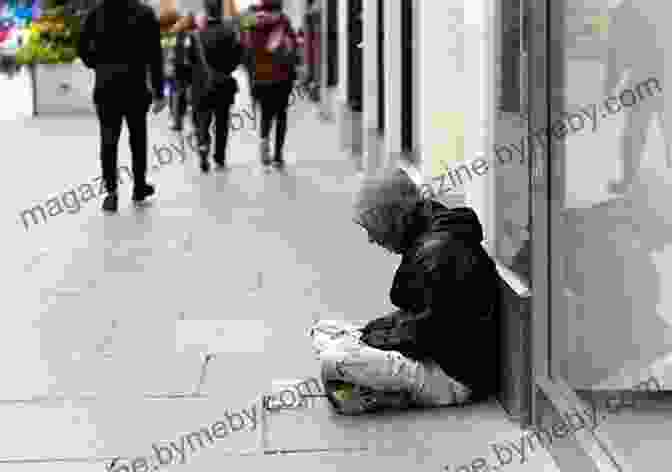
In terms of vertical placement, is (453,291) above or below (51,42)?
below

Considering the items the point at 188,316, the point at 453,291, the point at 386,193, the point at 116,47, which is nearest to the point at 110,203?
the point at 116,47

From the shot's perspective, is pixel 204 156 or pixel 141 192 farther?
pixel 204 156

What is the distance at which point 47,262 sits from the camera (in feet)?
35.8

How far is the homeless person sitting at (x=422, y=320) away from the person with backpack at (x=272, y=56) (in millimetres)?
9693

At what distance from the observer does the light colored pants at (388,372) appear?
21.3 feet

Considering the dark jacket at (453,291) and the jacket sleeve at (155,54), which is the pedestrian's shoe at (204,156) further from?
the dark jacket at (453,291)

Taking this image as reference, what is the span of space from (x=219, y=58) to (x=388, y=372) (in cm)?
993

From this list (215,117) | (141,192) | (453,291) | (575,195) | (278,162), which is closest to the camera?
(575,195)

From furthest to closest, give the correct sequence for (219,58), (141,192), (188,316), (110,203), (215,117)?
(215,117), (219,58), (141,192), (110,203), (188,316)

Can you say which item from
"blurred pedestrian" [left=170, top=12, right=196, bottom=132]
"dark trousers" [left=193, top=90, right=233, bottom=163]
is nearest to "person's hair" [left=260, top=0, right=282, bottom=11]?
"dark trousers" [left=193, top=90, right=233, bottom=163]

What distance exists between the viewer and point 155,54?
13.5m

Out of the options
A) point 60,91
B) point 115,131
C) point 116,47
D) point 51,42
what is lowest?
point 60,91

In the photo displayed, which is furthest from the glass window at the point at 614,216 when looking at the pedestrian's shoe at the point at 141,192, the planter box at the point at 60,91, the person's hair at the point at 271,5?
the planter box at the point at 60,91

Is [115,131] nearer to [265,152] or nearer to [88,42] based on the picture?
[88,42]
